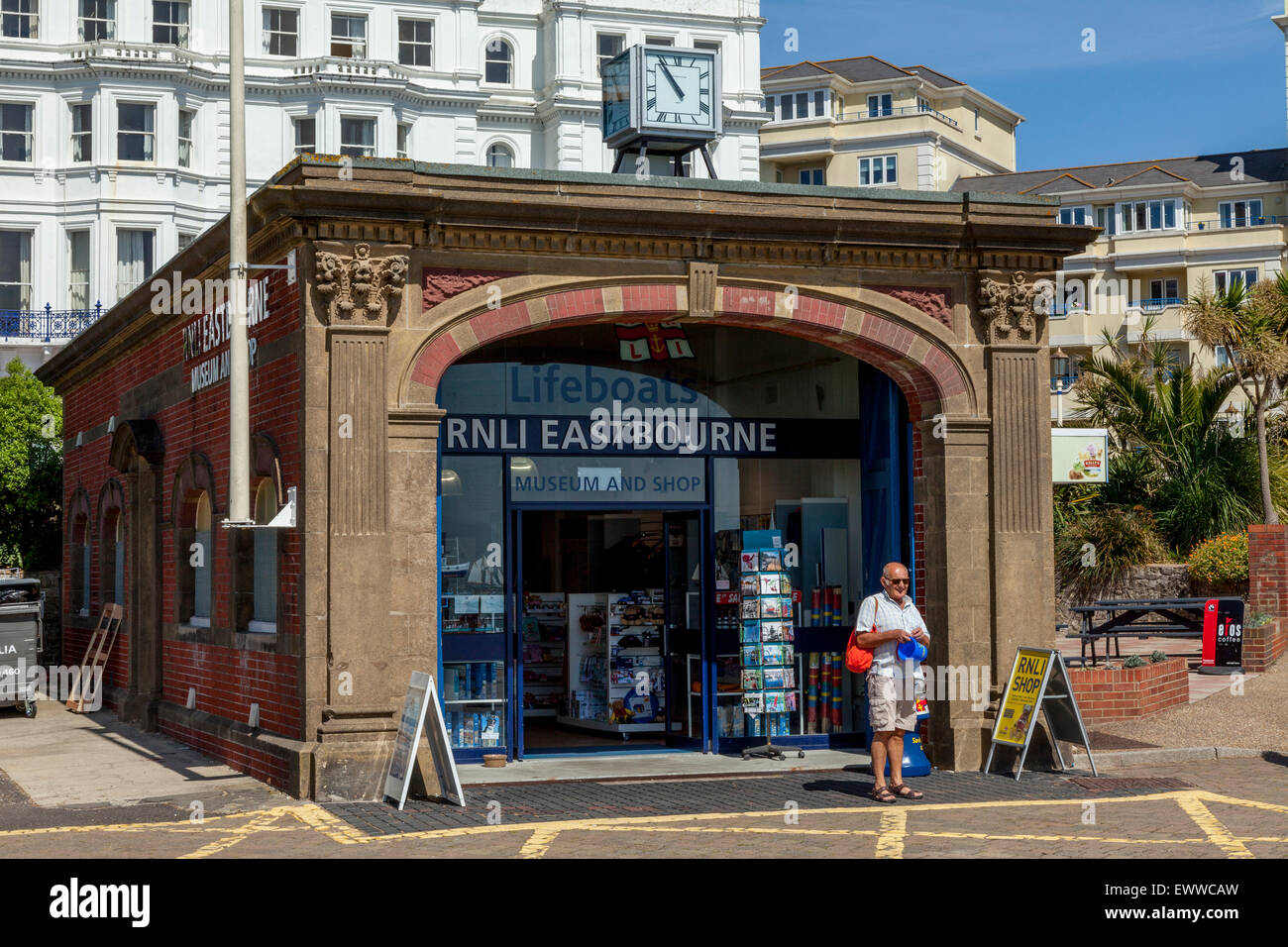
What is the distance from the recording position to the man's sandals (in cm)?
1127

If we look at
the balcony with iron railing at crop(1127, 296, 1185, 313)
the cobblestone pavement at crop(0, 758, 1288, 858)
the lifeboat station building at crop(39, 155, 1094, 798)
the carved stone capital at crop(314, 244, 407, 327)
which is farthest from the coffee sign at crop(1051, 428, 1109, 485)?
the balcony with iron railing at crop(1127, 296, 1185, 313)

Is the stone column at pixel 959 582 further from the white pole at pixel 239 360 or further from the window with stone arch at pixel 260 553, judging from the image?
the white pole at pixel 239 360

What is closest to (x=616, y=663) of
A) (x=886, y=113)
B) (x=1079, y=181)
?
(x=1079, y=181)

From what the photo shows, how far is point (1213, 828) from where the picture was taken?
393 inches

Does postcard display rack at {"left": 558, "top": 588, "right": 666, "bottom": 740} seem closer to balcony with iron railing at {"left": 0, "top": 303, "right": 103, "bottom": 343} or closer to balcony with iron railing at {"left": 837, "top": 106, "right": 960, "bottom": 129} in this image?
balcony with iron railing at {"left": 0, "top": 303, "right": 103, "bottom": 343}

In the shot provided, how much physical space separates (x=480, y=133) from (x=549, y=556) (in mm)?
36195

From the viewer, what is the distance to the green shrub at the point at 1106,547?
28672 mm

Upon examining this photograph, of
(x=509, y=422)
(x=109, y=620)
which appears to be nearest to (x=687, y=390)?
(x=509, y=422)

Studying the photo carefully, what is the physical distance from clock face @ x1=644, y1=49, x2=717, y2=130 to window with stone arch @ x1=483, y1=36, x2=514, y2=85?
1468 inches

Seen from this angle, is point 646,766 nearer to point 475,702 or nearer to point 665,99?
point 475,702

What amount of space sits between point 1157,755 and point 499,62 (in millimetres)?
40904

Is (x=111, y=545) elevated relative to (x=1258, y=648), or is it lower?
elevated

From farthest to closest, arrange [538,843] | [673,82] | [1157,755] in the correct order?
[673,82] → [1157,755] → [538,843]

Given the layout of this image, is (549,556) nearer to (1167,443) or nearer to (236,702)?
(236,702)
